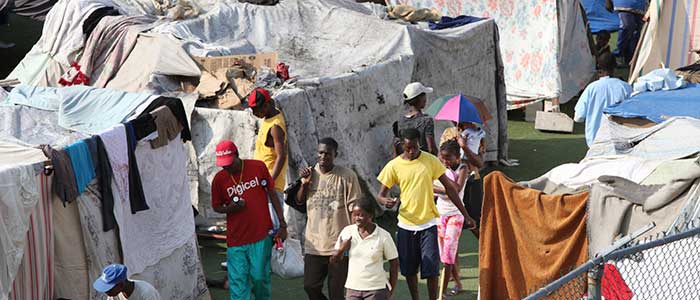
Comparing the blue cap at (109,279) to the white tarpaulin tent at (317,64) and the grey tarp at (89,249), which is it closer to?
the grey tarp at (89,249)

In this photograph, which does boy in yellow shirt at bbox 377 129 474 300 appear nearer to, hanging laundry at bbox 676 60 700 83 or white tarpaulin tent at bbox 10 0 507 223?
white tarpaulin tent at bbox 10 0 507 223

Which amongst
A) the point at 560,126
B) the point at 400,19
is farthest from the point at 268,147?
the point at 560,126

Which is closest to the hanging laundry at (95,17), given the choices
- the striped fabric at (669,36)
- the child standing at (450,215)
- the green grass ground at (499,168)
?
the green grass ground at (499,168)

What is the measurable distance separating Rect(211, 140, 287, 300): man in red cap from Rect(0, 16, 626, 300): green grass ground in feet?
3.22

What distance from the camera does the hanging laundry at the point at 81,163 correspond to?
787 cm

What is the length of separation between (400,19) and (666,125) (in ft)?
17.9

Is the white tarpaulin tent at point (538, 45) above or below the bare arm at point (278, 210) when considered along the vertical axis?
below

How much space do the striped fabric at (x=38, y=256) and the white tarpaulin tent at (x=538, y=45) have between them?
9863 mm

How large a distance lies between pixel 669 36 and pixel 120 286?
11511 mm

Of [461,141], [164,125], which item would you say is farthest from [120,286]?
[461,141]

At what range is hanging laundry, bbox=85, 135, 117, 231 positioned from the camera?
816 cm

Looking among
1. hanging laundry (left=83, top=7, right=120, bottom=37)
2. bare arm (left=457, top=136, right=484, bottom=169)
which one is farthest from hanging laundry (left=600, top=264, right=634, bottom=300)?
hanging laundry (left=83, top=7, right=120, bottom=37)

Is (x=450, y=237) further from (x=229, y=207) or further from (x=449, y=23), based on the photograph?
(x=449, y=23)

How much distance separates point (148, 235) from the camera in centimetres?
891
